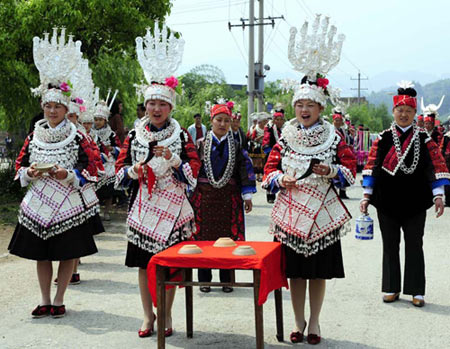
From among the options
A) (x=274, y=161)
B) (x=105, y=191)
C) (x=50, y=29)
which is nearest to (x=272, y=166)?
(x=274, y=161)

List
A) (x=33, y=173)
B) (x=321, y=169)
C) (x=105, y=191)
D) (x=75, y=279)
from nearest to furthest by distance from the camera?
(x=321, y=169)
(x=33, y=173)
(x=75, y=279)
(x=105, y=191)

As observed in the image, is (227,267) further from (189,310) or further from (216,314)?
(216,314)

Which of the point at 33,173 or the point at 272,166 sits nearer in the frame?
the point at 272,166

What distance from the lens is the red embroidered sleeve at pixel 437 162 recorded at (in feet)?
21.0

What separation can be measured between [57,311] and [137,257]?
1.11 m

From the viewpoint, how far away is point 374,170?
6688 millimetres

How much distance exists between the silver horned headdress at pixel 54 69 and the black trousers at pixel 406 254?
3.36 m

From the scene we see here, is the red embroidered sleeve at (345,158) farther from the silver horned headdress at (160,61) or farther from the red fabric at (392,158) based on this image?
the silver horned headdress at (160,61)

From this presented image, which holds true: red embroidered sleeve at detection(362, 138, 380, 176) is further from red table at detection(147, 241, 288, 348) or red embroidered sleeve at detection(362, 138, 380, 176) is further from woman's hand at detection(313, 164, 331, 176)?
red table at detection(147, 241, 288, 348)

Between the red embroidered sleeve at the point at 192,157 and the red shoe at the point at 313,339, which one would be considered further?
the red embroidered sleeve at the point at 192,157

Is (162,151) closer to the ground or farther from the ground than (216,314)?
farther from the ground

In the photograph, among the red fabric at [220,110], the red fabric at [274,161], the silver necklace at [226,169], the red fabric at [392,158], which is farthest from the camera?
the red fabric at [220,110]

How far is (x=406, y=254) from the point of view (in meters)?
6.69

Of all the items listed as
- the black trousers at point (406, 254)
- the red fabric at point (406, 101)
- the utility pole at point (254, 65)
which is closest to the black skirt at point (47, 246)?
the black trousers at point (406, 254)
